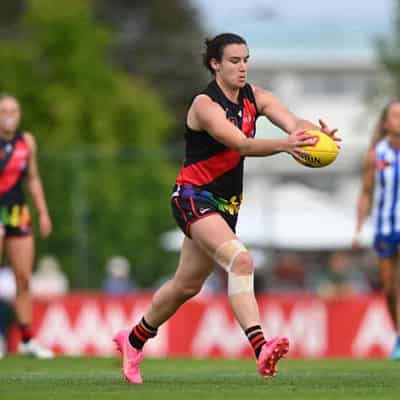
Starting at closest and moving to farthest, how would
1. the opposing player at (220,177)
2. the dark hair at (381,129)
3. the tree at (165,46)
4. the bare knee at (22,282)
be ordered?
the opposing player at (220,177) < the bare knee at (22,282) < the dark hair at (381,129) < the tree at (165,46)

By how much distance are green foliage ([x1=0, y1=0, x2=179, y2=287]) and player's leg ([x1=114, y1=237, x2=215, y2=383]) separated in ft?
43.7

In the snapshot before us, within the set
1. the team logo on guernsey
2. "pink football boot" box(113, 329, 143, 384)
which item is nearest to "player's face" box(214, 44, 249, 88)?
"pink football boot" box(113, 329, 143, 384)

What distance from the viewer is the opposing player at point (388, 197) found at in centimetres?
1511

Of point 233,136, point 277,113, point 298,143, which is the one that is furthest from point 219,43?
point 298,143

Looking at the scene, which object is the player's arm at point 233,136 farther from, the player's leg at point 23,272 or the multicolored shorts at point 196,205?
the player's leg at point 23,272

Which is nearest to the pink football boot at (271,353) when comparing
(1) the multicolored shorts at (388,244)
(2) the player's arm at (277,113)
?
(2) the player's arm at (277,113)

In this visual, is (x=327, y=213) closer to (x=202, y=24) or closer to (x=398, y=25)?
(x=398, y=25)

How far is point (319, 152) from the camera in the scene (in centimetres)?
1015

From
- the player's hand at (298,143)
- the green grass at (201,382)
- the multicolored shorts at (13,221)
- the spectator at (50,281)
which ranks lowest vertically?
the spectator at (50,281)

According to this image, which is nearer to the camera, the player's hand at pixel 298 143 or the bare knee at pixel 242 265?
the player's hand at pixel 298 143

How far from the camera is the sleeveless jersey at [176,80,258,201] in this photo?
34.8 feet

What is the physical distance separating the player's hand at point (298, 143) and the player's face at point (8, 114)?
5370 millimetres

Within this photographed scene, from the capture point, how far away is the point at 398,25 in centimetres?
3198

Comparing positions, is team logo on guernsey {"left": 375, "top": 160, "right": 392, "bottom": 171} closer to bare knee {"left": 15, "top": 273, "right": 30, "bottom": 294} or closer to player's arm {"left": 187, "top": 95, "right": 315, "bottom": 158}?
bare knee {"left": 15, "top": 273, "right": 30, "bottom": 294}
